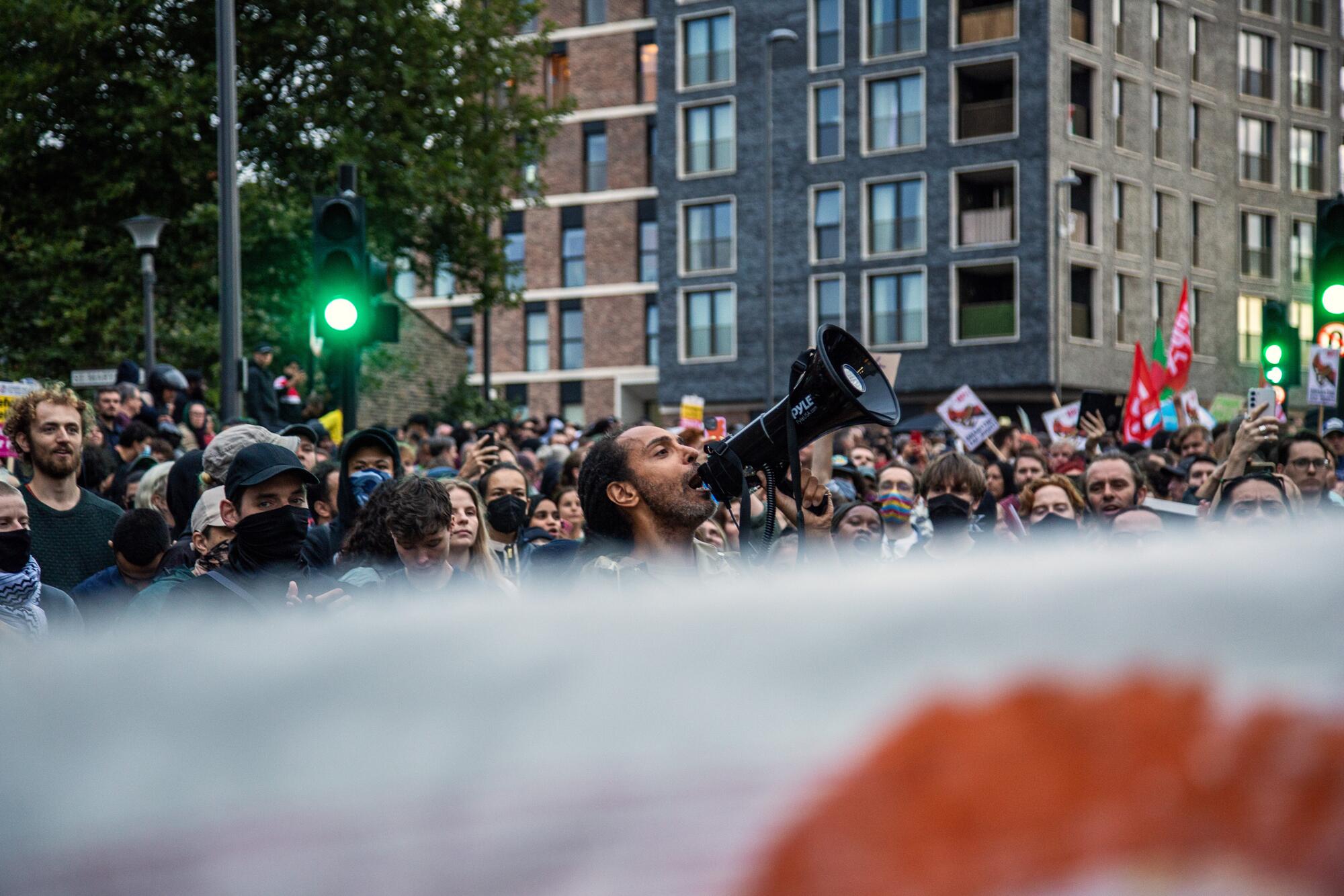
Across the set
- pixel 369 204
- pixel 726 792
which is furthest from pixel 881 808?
pixel 369 204

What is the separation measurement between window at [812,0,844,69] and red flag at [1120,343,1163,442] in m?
27.0

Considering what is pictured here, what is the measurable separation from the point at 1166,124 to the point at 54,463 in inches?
1608

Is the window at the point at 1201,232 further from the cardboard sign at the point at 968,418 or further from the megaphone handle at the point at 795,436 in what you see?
the megaphone handle at the point at 795,436

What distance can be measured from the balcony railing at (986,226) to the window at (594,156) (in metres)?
13.3

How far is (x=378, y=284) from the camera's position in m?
9.41

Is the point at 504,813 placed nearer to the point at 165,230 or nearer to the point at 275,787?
the point at 275,787

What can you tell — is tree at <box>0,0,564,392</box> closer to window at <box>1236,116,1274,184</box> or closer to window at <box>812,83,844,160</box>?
window at <box>812,83,844,160</box>

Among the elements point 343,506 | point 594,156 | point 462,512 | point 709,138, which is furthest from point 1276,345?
point 594,156

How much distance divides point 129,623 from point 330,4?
2480cm

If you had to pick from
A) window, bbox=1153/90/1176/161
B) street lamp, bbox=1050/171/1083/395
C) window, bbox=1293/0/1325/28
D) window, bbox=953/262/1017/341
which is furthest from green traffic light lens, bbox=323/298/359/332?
window, bbox=1293/0/1325/28

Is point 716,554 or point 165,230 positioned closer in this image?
point 716,554

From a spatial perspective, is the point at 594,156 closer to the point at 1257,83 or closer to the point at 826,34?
the point at 826,34

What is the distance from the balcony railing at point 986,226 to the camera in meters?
39.3

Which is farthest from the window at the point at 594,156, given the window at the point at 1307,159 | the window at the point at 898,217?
the window at the point at 1307,159
